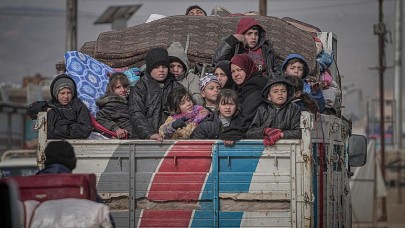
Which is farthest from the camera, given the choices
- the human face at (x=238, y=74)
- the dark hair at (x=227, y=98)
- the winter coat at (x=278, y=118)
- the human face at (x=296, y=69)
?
the human face at (x=296, y=69)

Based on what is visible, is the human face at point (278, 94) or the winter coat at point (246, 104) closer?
the winter coat at point (246, 104)

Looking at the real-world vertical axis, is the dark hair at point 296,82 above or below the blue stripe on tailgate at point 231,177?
above

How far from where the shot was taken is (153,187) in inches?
374

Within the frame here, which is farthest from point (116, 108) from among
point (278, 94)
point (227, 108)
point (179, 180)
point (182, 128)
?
point (278, 94)

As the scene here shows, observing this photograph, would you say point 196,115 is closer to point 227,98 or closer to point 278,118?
point 227,98

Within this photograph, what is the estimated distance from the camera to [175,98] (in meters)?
10.4

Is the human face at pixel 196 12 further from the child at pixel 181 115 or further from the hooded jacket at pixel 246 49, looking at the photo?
the child at pixel 181 115

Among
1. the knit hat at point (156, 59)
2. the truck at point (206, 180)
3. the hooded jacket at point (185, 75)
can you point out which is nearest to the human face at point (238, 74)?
the hooded jacket at point (185, 75)

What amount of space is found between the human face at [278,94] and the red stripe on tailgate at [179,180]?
35.4 inches

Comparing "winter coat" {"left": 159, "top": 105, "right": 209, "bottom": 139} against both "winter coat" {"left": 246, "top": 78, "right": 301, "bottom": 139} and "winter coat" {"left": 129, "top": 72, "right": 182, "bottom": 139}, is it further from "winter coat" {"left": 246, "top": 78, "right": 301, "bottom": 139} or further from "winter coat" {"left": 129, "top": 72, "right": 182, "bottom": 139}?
"winter coat" {"left": 246, "top": 78, "right": 301, "bottom": 139}

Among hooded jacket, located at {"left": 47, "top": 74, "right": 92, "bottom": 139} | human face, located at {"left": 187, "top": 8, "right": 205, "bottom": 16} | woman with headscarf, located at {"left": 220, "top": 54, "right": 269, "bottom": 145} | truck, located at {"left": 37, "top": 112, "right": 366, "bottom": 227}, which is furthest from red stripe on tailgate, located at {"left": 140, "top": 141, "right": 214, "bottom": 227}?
human face, located at {"left": 187, "top": 8, "right": 205, "bottom": 16}

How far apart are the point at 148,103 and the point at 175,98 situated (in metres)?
0.34

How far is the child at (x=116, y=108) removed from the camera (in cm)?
1047

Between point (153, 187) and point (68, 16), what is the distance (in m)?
Answer: 22.1
